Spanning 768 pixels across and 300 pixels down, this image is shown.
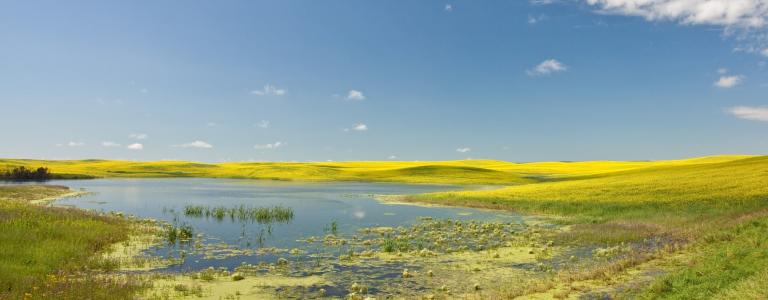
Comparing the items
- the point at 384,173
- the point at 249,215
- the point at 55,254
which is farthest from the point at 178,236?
the point at 384,173

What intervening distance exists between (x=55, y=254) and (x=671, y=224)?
33907 millimetres

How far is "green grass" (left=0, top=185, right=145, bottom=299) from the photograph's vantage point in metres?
17.1

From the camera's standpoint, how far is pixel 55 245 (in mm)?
24453

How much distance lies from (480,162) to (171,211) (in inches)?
6273

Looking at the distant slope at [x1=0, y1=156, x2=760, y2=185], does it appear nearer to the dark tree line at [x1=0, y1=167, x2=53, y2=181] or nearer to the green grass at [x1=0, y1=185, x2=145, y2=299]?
the dark tree line at [x1=0, y1=167, x2=53, y2=181]

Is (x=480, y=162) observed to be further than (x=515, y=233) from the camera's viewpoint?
Yes

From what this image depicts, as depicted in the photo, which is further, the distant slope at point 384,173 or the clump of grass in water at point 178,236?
the distant slope at point 384,173

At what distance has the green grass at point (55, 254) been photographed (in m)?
17.1

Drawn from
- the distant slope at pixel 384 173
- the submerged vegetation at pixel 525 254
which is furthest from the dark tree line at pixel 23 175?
the submerged vegetation at pixel 525 254

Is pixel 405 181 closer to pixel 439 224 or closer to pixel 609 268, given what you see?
pixel 439 224

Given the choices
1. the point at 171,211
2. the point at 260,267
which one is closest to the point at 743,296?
the point at 260,267

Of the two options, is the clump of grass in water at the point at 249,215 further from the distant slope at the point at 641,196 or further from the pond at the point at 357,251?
the distant slope at the point at 641,196

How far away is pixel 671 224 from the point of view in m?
33.7

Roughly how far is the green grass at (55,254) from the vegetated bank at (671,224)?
14689 mm
